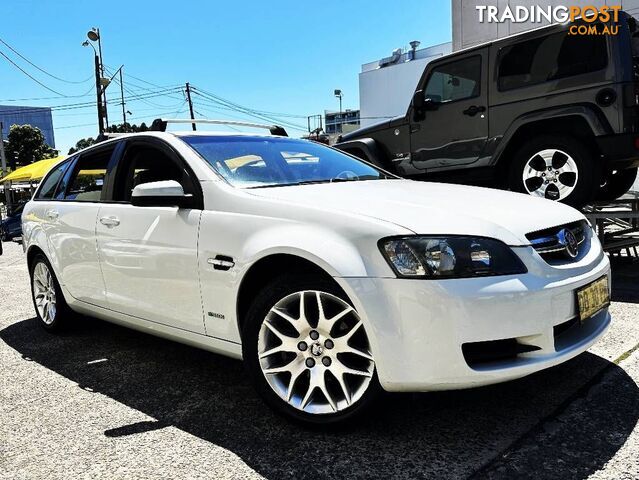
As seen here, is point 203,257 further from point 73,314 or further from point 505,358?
point 73,314

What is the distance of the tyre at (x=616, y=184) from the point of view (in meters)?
5.90

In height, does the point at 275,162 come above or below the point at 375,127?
below

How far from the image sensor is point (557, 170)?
5148mm

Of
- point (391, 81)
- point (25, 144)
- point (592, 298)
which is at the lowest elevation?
point (592, 298)

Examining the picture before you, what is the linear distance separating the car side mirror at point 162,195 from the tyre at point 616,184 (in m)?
4.76

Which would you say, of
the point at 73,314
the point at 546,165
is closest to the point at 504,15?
the point at 546,165

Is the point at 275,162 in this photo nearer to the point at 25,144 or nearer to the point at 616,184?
the point at 616,184

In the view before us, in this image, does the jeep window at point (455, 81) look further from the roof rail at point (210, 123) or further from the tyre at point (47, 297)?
the tyre at point (47, 297)

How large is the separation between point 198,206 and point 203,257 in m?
0.30

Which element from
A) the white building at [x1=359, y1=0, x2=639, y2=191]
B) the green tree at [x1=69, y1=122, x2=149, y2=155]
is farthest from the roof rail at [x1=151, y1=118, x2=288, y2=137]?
the white building at [x1=359, y1=0, x2=639, y2=191]

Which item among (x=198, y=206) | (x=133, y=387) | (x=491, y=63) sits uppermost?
(x=491, y=63)

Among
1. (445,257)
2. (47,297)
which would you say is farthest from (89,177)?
(445,257)

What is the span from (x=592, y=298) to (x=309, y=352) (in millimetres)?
1359

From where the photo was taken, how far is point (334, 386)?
2486 mm
